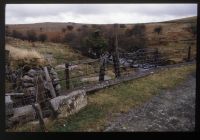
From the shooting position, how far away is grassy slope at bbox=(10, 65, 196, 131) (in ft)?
17.2

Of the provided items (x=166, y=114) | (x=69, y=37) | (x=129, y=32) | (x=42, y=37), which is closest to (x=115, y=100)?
(x=166, y=114)

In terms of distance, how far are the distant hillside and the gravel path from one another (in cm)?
66

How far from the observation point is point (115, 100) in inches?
211

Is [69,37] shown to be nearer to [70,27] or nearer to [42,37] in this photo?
[70,27]

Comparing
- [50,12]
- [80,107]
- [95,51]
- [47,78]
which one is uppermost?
[50,12]

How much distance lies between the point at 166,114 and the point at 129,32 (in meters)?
1.31

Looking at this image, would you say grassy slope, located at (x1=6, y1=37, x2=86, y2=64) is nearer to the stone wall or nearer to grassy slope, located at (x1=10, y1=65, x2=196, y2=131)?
the stone wall

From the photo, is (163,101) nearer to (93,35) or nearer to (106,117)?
(106,117)

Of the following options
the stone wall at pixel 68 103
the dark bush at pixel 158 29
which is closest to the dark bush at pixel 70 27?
the stone wall at pixel 68 103

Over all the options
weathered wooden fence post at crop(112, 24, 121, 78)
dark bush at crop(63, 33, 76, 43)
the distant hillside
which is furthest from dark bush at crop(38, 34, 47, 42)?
Answer: weathered wooden fence post at crop(112, 24, 121, 78)

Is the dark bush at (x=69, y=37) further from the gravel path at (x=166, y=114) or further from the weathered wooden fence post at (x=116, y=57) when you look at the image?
the gravel path at (x=166, y=114)
